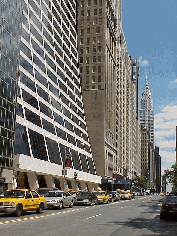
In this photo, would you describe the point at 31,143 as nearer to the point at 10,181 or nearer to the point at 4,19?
the point at 10,181

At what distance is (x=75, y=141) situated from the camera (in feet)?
308

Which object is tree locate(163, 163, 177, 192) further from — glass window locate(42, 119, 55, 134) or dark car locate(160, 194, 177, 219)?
dark car locate(160, 194, 177, 219)

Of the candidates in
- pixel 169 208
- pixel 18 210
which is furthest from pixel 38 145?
pixel 169 208

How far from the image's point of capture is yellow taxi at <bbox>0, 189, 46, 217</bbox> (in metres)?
22.5

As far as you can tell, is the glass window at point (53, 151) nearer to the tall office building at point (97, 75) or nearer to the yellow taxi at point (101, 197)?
the yellow taxi at point (101, 197)

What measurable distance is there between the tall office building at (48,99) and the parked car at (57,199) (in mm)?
15779

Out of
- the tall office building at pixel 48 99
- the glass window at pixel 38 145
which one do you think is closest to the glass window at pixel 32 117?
the tall office building at pixel 48 99

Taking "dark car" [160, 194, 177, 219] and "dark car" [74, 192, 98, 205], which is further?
"dark car" [74, 192, 98, 205]

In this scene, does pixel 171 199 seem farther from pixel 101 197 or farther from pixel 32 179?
pixel 32 179

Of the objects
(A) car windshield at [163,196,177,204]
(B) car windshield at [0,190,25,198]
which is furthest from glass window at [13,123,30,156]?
(A) car windshield at [163,196,177,204]

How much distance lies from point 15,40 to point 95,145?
66.1 metres

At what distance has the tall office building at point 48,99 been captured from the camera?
5519 cm

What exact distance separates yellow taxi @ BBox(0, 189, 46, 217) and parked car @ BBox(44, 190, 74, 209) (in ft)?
15.2

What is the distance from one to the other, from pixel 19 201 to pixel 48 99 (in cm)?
5131
